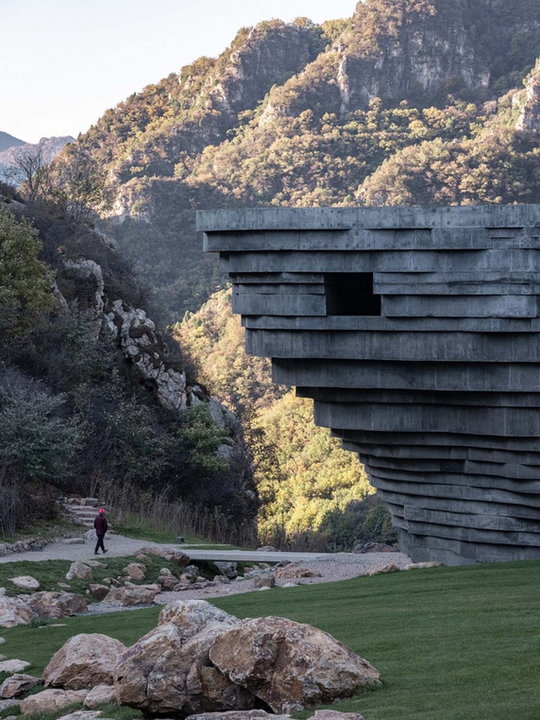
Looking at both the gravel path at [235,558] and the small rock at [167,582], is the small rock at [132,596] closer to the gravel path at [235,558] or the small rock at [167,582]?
the gravel path at [235,558]

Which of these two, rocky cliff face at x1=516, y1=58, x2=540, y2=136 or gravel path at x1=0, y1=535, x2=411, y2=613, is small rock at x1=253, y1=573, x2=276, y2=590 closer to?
gravel path at x1=0, y1=535, x2=411, y2=613

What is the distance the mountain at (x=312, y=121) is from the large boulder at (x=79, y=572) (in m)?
50.7

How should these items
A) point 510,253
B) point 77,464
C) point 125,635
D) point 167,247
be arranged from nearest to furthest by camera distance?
point 125,635 < point 510,253 < point 77,464 < point 167,247

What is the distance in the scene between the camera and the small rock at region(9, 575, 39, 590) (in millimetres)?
15133

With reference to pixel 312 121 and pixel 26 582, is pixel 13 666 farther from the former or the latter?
pixel 312 121

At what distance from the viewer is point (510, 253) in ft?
42.3

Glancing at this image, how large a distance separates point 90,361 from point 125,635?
19860 mm

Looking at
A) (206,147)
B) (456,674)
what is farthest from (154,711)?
(206,147)

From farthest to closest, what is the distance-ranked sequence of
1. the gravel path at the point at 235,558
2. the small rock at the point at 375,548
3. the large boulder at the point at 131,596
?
the small rock at the point at 375,548, the gravel path at the point at 235,558, the large boulder at the point at 131,596

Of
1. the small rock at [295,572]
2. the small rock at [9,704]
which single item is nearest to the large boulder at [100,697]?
the small rock at [9,704]

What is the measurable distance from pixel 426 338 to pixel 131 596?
4.97 m

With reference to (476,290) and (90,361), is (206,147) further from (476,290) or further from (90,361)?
(476,290)

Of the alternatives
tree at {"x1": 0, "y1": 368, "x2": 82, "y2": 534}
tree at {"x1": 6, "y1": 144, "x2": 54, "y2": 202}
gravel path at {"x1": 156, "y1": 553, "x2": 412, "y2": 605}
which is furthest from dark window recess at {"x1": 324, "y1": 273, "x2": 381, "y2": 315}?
tree at {"x1": 6, "y1": 144, "x2": 54, "y2": 202}

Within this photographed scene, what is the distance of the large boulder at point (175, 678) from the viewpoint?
625cm
